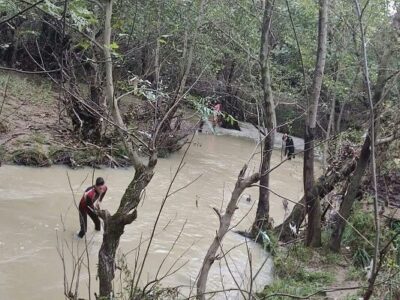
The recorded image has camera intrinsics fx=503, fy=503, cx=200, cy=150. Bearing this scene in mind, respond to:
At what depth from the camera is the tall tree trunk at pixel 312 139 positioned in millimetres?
8422

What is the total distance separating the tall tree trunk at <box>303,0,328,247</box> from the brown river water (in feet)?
3.43

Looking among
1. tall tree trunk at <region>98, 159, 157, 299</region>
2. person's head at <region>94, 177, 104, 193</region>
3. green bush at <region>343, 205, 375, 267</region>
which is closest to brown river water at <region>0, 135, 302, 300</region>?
tall tree trunk at <region>98, 159, 157, 299</region>

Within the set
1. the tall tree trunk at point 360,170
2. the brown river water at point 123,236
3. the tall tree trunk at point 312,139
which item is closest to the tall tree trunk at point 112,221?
the brown river water at point 123,236

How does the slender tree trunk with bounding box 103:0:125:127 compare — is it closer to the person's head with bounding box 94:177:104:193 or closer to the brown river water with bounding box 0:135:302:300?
the brown river water with bounding box 0:135:302:300

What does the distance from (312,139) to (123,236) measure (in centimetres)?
401

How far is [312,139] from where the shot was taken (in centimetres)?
853

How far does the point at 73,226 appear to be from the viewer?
9.79 m

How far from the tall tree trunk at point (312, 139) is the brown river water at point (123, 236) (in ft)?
3.43

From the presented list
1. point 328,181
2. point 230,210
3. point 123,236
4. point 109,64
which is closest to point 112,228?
point 230,210

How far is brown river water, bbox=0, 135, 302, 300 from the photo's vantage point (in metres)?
7.57

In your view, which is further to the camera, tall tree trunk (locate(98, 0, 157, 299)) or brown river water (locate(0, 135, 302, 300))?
brown river water (locate(0, 135, 302, 300))

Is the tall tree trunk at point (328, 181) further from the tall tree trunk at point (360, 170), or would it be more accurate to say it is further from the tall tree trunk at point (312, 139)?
the tall tree trunk at point (360, 170)

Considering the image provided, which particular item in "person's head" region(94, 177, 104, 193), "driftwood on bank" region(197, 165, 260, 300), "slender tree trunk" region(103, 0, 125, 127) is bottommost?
"person's head" region(94, 177, 104, 193)

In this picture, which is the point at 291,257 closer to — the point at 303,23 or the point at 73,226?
the point at 73,226
